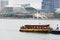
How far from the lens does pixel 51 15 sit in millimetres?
17547

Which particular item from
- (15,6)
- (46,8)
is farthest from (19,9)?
(46,8)

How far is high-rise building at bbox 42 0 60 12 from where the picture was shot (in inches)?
683

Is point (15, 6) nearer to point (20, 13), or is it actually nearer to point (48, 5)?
point (20, 13)

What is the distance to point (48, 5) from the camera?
1764 centimetres

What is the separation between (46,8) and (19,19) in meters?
1.95

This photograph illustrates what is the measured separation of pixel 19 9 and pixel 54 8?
2539 mm

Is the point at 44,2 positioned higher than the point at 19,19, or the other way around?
the point at 44,2

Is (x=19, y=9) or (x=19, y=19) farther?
(x=19, y=9)

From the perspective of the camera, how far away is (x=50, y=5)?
1770 centimetres

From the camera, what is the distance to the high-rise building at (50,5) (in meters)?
17.3

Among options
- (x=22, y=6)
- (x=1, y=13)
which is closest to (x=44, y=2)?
(x=22, y=6)

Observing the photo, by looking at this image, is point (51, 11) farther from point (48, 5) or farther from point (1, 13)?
point (1, 13)

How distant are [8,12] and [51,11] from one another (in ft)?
9.69

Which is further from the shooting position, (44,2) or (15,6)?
(15,6)
